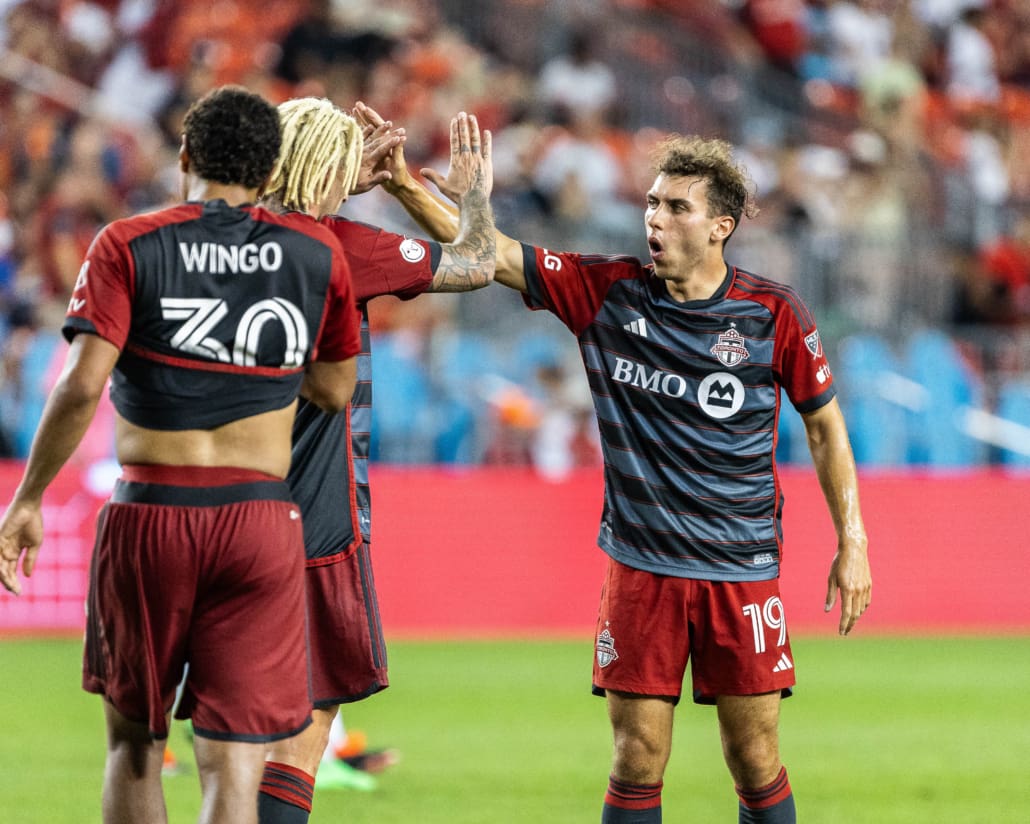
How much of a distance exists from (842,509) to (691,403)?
0.64 meters

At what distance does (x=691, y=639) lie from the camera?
17.0 feet

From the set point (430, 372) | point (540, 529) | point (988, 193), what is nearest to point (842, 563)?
point (540, 529)

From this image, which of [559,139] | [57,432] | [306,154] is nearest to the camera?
[57,432]

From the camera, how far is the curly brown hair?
5305 millimetres

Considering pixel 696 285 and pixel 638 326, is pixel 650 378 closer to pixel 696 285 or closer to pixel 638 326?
pixel 638 326

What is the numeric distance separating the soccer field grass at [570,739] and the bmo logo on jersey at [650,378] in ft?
7.54

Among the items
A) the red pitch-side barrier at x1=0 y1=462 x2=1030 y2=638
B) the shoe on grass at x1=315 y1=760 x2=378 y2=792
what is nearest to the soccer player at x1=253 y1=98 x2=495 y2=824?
the shoe on grass at x1=315 y1=760 x2=378 y2=792

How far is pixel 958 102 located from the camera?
18.1 m

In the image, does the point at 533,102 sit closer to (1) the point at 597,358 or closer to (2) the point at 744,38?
(2) the point at 744,38

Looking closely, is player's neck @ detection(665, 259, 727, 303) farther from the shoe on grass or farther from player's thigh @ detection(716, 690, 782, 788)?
the shoe on grass

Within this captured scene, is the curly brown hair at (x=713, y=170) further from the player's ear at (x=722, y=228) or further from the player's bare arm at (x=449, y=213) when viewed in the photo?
the player's bare arm at (x=449, y=213)

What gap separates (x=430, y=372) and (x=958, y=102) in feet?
26.6

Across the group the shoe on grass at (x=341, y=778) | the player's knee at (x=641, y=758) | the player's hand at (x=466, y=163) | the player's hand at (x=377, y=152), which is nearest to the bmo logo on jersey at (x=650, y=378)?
the player's hand at (x=466, y=163)

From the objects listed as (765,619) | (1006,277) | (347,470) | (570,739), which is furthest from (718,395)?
(1006,277)
